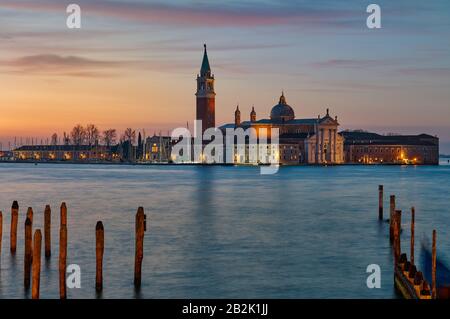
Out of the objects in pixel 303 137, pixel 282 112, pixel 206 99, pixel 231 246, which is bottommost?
pixel 231 246

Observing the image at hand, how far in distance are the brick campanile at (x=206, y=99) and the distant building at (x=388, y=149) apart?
3427 cm

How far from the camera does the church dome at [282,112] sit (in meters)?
155

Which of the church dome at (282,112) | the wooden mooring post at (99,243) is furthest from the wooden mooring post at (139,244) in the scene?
the church dome at (282,112)

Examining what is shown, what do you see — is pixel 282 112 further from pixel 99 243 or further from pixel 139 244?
pixel 99 243

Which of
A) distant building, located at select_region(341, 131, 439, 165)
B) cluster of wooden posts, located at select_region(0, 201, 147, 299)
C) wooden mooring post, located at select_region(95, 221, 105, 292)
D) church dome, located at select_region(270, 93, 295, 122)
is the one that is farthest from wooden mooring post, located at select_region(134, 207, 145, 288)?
distant building, located at select_region(341, 131, 439, 165)

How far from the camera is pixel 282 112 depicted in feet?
508

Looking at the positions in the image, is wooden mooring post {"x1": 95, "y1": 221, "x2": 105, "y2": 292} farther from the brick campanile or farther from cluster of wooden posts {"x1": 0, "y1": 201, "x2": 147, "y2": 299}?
the brick campanile

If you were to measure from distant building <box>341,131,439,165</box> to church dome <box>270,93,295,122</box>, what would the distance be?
17.2 m

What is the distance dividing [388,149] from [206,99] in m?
43.4

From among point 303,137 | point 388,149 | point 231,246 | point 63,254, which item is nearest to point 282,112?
point 303,137

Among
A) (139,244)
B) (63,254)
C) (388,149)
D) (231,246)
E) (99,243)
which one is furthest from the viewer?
(388,149)

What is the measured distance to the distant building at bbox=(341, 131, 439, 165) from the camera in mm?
166000

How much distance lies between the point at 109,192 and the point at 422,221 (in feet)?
86.6

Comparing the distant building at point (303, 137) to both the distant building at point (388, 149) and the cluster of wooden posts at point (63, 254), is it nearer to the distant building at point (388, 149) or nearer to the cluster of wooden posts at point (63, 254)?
the distant building at point (388, 149)
